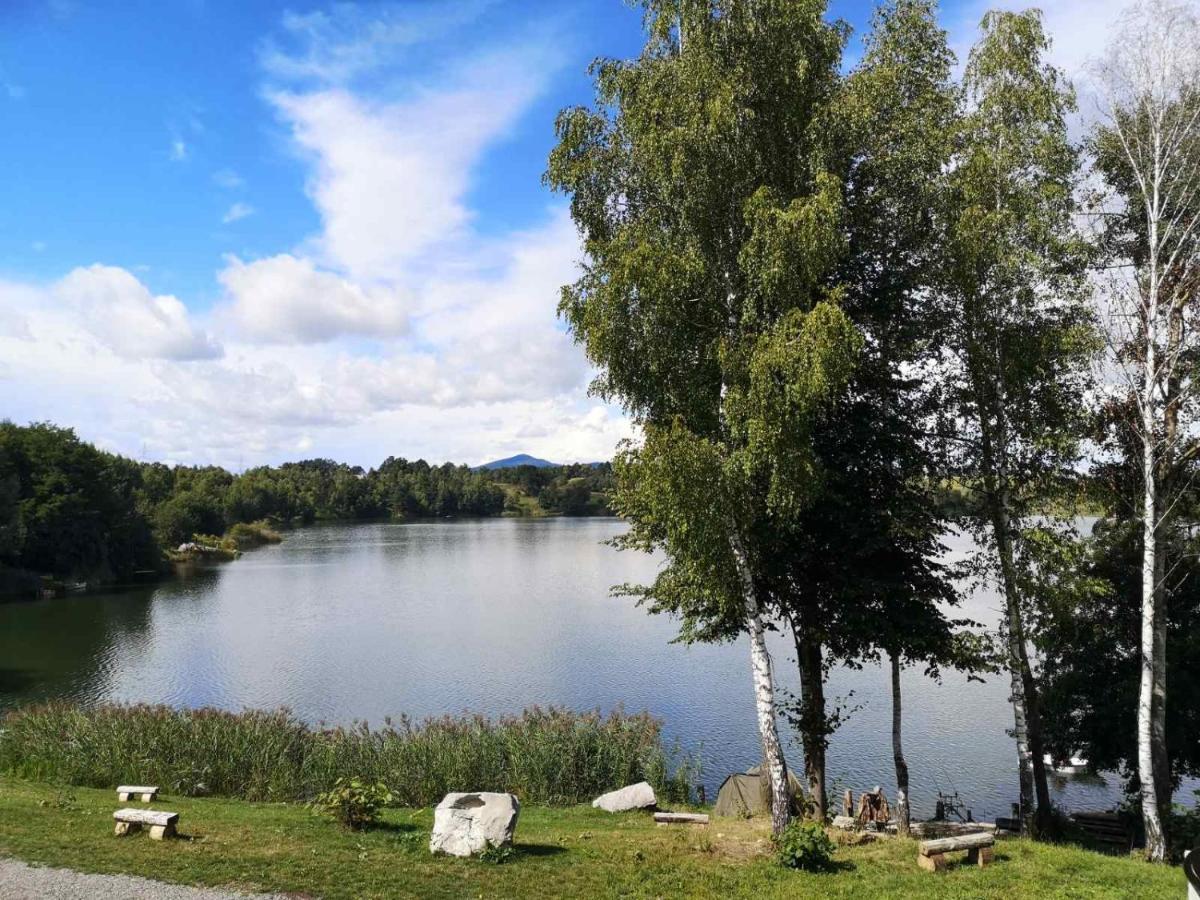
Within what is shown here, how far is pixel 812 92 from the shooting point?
13.4m

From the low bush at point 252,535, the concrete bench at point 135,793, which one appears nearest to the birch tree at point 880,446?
the concrete bench at point 135,793

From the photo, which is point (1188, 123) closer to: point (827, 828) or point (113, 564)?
point (827, 828)

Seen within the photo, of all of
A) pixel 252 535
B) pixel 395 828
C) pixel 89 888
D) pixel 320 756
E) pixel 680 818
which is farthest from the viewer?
pixel 252 535

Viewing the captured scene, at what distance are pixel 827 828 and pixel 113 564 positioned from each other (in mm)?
79093

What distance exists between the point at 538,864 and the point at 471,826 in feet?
3.42

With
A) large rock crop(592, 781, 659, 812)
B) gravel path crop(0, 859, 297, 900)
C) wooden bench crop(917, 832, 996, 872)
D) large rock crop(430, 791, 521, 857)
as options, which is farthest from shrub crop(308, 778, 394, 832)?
wooden bench crop(917, 832, 996, 872)

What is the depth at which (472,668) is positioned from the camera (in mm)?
33188

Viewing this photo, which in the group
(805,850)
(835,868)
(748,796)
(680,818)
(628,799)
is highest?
(805,850)

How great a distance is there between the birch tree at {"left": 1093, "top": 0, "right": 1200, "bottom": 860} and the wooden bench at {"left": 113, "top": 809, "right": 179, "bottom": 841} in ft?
48.9

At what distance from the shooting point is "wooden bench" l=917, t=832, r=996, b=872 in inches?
413

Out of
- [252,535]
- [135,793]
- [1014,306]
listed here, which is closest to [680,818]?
[135,793]

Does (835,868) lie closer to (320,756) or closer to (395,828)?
(395,828)

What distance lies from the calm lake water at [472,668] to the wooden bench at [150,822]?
494 inches

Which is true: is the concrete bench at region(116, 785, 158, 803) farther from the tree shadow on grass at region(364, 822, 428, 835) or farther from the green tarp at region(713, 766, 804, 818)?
the green tarp at region(713, 766, 804, 818)
